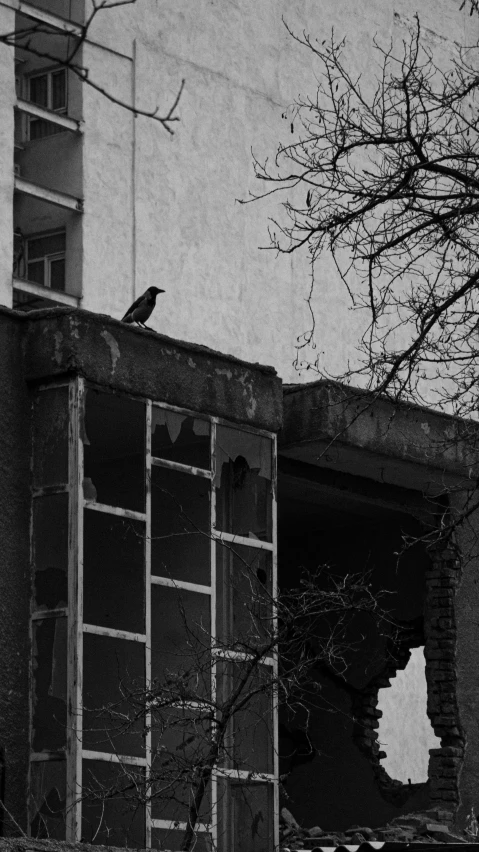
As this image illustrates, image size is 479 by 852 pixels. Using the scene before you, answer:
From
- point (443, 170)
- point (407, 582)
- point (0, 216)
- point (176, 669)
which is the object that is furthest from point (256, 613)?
point (0, 216)

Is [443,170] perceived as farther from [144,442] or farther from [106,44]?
[106,44]

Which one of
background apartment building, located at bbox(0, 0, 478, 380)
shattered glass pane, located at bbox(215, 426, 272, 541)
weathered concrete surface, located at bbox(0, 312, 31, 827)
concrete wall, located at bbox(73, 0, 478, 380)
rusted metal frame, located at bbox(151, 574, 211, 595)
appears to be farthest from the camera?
concrete wall, located at bbox(73, 0, 478, 380)

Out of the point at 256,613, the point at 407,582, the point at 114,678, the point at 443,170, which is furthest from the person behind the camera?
the point at 407,582

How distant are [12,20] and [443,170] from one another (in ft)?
55.6

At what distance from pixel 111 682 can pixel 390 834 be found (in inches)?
120

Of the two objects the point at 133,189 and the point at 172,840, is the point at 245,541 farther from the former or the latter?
the point at 133,189

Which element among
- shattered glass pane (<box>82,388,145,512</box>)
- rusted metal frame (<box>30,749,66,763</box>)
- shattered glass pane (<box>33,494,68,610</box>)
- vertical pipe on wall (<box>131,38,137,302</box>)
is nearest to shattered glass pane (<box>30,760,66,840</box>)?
rusted metal frame (<box>30,749,66,763</box>)

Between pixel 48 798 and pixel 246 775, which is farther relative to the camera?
pixel 246 775

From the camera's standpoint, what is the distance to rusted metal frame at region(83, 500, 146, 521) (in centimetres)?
1060

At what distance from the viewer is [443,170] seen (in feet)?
26.4

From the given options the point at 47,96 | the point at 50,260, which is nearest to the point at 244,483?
the point at 50,260

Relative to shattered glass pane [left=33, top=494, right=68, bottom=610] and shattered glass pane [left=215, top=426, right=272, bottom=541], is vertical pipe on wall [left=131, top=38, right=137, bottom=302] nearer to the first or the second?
shattered glass pane [left=215, top=426, right=272, bottom=541]

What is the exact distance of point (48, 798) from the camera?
33.3 feet

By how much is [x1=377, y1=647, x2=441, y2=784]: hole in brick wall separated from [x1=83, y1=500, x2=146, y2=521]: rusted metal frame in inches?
817
